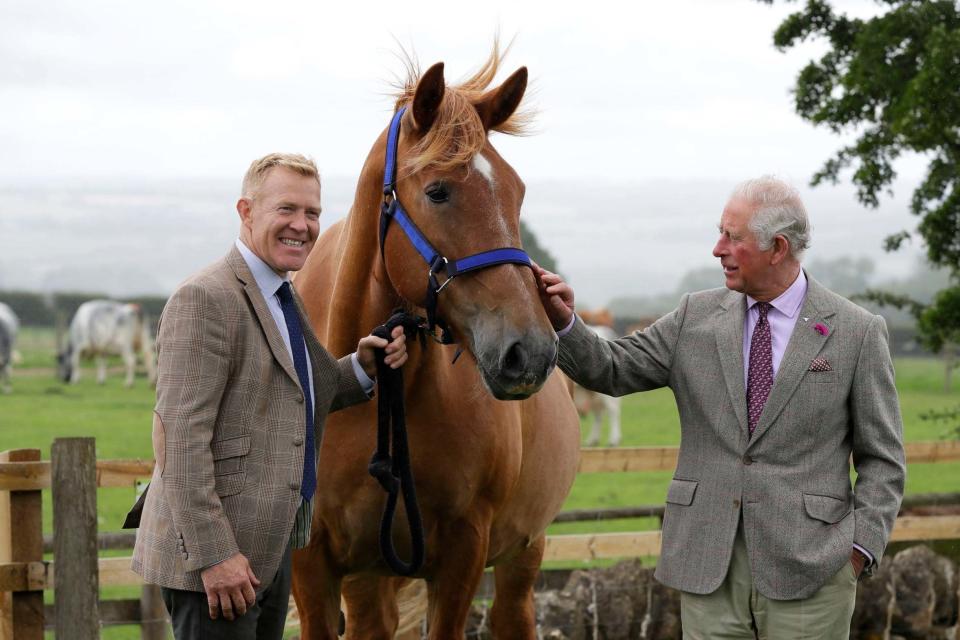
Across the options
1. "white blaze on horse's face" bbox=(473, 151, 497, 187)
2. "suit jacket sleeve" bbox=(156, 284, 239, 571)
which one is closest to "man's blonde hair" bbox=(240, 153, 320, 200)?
"suit jacket sleeve" bbox=(156, 284, 239, 571)

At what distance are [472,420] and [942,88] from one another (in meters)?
4.59

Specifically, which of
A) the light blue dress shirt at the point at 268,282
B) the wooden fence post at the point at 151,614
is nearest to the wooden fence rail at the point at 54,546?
the wooden fence post at the point at 151,614

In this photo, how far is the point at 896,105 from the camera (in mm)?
7191

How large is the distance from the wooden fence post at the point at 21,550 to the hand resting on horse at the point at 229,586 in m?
2.00

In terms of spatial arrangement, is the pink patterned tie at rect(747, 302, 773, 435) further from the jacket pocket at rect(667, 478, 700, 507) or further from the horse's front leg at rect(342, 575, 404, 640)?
the horse's front leg at rect(342, 575, 404, 640)

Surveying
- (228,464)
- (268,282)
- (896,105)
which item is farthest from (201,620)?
(896,105)

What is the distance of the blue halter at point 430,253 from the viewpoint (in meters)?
2.83

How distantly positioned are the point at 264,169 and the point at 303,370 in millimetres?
521

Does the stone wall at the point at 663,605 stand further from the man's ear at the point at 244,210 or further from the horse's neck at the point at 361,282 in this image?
the man's ear at the point at 244,210

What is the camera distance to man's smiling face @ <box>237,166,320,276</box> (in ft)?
8.74

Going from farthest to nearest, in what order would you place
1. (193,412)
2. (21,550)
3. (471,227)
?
(21,550) < (471,227) < (193,412)

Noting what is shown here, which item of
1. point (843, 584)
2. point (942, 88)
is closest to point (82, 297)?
point (942, 88)

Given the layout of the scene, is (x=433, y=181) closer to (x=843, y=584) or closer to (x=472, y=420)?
(x=472, y=420)

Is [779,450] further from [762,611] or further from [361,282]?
[361,282]
